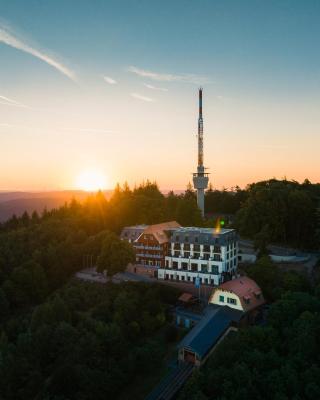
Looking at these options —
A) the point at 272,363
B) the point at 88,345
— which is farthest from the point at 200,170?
the point at 272,363

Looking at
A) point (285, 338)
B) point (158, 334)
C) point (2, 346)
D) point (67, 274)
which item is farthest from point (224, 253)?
point (2, 346)

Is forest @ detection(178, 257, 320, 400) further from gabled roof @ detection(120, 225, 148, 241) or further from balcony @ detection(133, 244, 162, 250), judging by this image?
gabled roof @ detection(120, 225, 148, 241)

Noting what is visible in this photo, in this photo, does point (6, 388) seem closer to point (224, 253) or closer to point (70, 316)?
point (70, 316)

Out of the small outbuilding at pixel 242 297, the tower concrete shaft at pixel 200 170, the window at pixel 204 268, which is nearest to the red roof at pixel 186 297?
the small outbuilding at pixel 242 297

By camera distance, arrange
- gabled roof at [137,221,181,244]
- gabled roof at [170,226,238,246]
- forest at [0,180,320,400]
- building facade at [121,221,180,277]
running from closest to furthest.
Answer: forest at [0,180,320,400] < gabled roof at [170,226,238,246] < building facade at [121,221,180,277] < gabled roof at [137,221,181,244]

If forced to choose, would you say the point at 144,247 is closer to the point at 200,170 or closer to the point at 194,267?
the point at 194,267

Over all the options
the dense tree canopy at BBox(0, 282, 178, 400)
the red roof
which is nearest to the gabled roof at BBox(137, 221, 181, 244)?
the dense tree canopy at BBox(0, 282, 178, 400)
